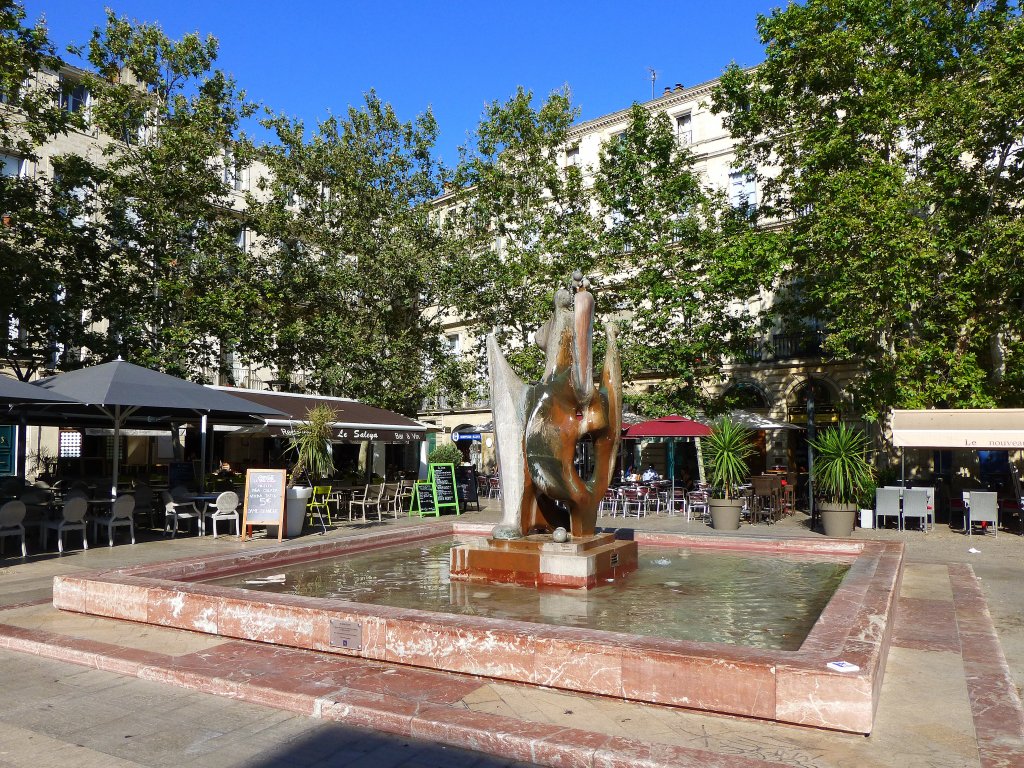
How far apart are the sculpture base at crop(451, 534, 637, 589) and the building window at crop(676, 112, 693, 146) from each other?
2678cm

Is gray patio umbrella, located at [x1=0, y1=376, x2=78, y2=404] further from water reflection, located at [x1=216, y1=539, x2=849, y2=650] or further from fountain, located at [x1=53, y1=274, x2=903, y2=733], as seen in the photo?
water reflection, located at [x1=216, y1=539, x2=849, y2=650]

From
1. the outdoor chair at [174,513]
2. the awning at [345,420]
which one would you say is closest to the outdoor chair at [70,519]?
the outdoor chair at [174,513]

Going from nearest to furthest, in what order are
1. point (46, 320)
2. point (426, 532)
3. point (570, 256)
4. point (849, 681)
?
1. point (849, 681)
2. point (426, 532)
3. point (46, 320)
4. point (570, 256)

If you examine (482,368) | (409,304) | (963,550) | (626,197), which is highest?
(626,197)

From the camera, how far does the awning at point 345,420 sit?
1619 centimetres

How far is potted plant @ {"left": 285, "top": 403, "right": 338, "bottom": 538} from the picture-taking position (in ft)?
44.8

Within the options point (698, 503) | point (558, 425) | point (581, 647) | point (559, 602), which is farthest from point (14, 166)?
point (581, 647)

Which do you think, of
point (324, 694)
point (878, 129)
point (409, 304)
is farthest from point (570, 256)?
point (324, 694)

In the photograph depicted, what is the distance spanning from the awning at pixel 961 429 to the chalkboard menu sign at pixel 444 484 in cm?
1044

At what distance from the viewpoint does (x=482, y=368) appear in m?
27.0

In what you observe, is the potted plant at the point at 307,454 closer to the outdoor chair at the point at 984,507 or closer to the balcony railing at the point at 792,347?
the outdoor chair at the point at 984,507

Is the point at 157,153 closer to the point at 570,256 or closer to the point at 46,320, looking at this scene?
the point at 46,320

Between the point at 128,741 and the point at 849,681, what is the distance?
158 inches

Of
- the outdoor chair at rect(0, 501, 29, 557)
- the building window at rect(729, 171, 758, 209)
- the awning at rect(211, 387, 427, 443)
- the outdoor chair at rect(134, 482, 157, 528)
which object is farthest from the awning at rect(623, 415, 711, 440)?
the building window at rect(729, 171, 758, 209)
